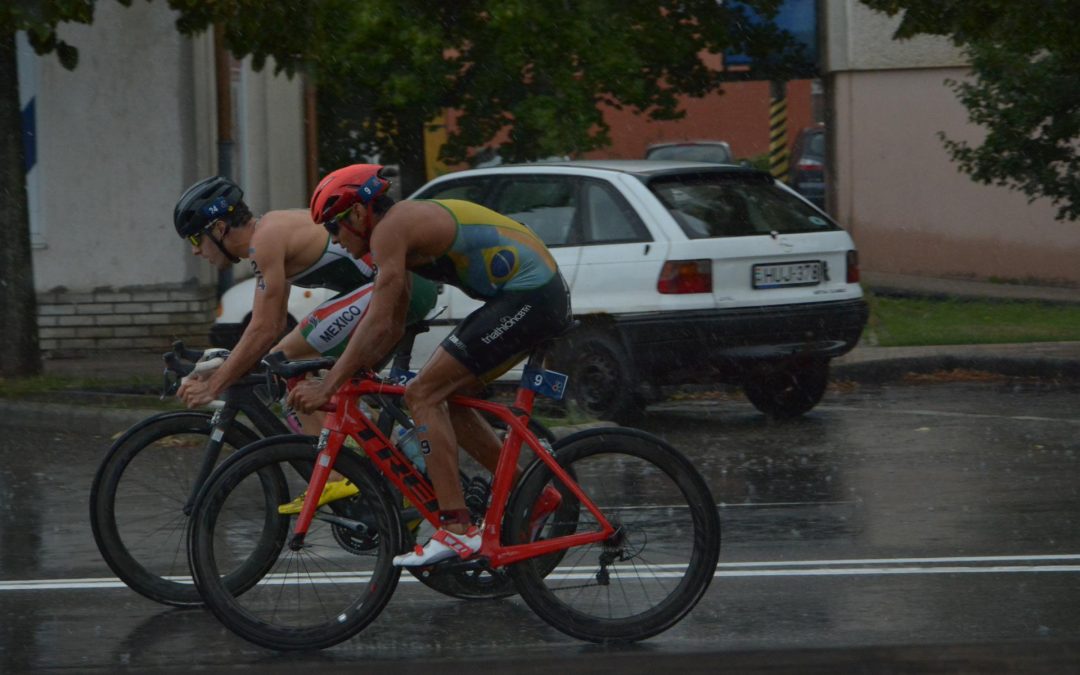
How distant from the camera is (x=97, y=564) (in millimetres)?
6949

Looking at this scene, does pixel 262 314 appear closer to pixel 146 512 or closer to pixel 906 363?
pixel 146 512

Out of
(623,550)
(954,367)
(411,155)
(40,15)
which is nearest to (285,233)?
(623,550)

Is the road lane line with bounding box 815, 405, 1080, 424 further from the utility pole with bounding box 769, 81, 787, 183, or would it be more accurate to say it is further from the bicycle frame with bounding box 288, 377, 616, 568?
the utility pole with bounding box 769, 81, 787, 183

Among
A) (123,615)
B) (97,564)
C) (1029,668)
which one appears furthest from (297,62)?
(1029,668)

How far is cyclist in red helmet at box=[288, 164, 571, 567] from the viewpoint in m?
5.33

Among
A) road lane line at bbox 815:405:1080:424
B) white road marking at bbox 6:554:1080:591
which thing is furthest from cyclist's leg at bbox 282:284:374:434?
road lane line at bbox 815:405:1080:424

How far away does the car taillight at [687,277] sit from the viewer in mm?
10148

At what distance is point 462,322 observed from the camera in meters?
5.45

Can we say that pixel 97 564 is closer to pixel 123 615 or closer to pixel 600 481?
pixel 123 615

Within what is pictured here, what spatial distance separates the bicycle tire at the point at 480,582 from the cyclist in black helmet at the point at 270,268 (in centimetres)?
81

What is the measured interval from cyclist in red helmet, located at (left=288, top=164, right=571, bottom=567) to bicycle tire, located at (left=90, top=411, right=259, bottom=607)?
920 millimetres

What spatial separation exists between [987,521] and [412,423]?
300 cm

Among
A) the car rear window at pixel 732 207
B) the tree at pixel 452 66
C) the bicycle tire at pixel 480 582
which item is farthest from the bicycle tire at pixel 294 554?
the tree at pixel 452 66

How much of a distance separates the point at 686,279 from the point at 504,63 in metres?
4.91
